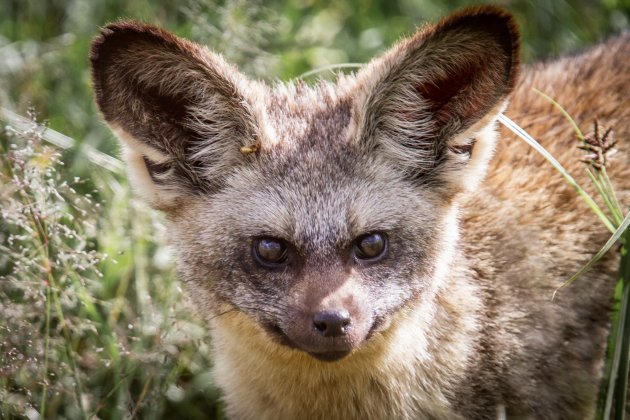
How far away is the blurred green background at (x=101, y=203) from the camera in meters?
4.17

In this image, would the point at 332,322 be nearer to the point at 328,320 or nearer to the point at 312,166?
the point at 328,320

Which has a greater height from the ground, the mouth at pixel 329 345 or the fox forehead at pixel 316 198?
the fox forehead at pixel 316 198

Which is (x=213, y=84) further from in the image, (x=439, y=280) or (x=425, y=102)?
(x=439, y=280)

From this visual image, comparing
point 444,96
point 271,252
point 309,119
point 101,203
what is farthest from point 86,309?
point 444,96

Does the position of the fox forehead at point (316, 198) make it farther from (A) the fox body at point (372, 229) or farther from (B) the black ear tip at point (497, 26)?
(B) the black ear tip at point (497, 26)

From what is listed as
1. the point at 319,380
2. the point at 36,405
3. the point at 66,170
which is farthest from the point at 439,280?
the point at 66,170

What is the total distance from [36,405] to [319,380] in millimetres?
1373

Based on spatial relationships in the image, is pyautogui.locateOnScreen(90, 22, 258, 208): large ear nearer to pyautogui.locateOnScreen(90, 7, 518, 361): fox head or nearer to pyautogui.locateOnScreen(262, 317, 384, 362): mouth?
pyautogui.locateOnScreen(90, 7, 518, 361): fox head

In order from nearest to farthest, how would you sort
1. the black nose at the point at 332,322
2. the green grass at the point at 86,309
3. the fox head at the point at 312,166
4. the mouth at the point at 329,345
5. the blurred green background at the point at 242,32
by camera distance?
the black nose at the point at 332,322
the mouth at the point at 329,345
the fox head at the point at 312,166
the green grass at the point at 86,309
the blurred green background at the point at 242,32

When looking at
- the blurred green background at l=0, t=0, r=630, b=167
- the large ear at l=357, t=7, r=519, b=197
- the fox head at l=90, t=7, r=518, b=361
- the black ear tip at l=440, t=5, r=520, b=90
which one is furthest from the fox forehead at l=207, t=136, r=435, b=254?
the blurred green background at l=0, t=0, r=630, b=167

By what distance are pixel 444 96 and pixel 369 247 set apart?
762 mm

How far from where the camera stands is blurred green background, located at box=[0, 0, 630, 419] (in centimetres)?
417

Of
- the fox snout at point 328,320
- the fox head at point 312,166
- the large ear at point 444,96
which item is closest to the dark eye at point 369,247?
the fox head at point 312,166

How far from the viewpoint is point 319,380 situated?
13.0 ft
